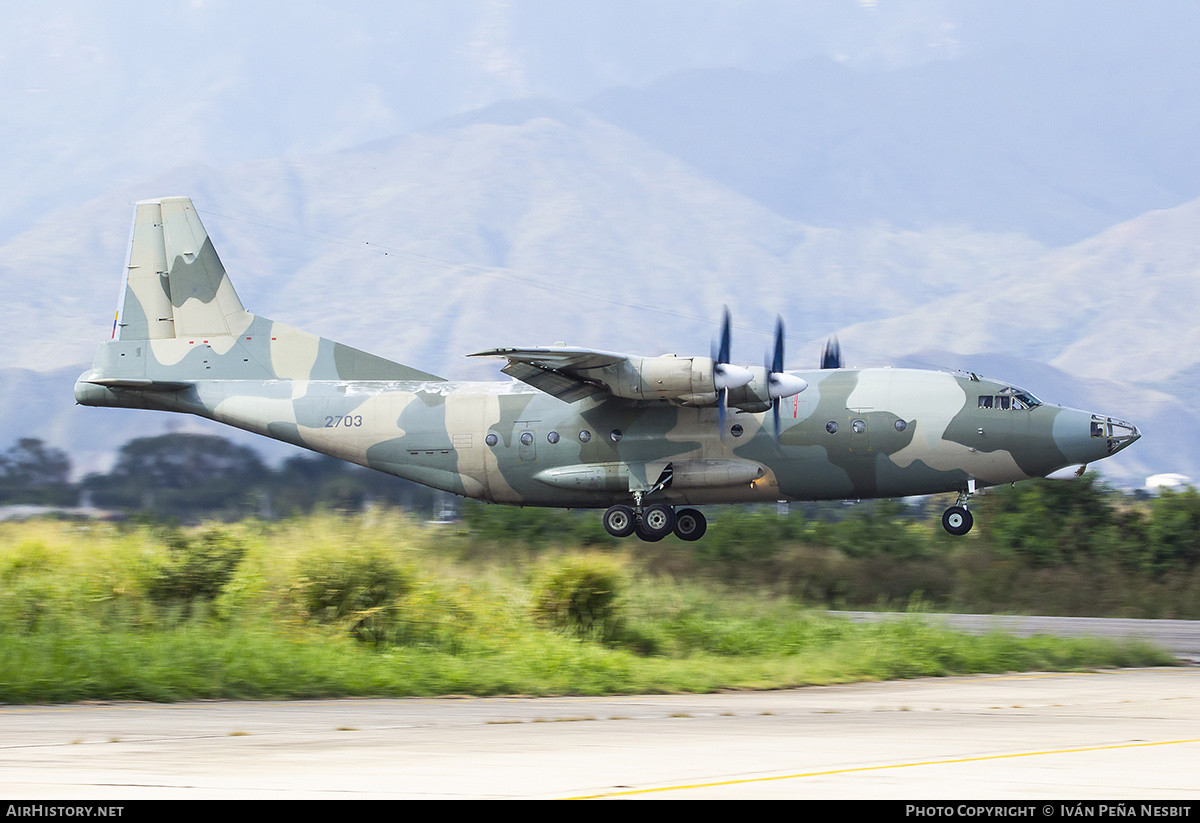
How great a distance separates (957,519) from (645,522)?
682 centimetres

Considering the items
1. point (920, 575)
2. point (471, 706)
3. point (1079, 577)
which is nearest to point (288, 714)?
point (471, 706)

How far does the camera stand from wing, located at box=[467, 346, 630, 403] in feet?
85.7

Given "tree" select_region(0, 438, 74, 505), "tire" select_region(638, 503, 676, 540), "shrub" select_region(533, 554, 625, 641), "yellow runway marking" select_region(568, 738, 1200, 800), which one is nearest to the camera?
"yellow runway marking" select_region(568, 738, 1200, 800)

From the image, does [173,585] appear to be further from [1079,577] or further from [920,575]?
[1079,577]

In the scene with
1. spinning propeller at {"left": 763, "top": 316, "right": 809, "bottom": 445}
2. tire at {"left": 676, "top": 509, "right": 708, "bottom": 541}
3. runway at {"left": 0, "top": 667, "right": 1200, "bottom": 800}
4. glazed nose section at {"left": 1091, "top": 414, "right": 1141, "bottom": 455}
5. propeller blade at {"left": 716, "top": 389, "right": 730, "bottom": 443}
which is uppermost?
spinning propeller at {"left": 763, "top": 316, "right": 809, "bottom": 445}

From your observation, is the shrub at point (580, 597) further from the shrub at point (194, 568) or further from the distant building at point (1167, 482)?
the distant building at point (1167, 482)

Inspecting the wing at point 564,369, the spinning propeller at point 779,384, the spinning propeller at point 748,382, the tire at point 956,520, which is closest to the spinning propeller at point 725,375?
the spinning propeller at point 748,382

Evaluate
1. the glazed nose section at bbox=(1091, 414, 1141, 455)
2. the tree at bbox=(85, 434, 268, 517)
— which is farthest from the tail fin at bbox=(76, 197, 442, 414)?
the glazed nose section at bbox=(1091, 414, 1141, 455)

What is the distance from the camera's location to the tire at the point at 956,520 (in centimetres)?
2917

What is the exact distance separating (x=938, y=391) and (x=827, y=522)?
860cm

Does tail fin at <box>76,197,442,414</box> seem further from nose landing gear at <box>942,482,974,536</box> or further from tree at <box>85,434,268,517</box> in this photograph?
nose landing gear at <box>942,482,974,536</box>

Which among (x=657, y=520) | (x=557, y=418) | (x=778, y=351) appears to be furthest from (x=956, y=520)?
(x=557, y=418)

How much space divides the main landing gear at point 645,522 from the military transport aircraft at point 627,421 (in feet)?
0.10
